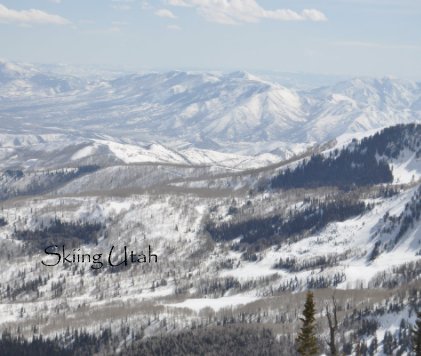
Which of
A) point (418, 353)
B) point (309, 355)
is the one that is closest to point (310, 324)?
point (309, 355)

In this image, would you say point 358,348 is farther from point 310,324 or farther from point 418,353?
point 418,353

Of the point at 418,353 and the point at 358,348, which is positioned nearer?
the point at 358,348

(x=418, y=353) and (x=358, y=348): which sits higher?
(x=358, y=348)

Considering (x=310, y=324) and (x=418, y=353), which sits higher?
(x=310, y=324)

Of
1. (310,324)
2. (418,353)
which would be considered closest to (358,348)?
(310,324)

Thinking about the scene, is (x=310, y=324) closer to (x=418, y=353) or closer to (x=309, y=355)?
(x=309, y=355)

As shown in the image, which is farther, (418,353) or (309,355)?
(418,353)

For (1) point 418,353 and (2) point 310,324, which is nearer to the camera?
(2) point 310,324
